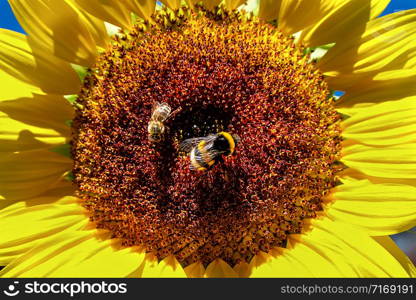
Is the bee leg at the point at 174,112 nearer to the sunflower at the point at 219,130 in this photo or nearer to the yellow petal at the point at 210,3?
the sunflower at the point at 219,130

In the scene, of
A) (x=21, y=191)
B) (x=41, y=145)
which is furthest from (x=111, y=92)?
(x=21, y=191)

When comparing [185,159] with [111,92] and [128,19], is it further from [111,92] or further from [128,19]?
[128,19]

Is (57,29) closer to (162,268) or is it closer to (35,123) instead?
(35,123)

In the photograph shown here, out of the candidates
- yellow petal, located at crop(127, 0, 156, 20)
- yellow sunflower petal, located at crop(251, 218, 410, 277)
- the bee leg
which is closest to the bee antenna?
the bee leg

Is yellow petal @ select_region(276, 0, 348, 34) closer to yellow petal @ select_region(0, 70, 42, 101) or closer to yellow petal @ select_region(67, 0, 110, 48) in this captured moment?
yellow petal @ select_region(67, 0, 110, 48)

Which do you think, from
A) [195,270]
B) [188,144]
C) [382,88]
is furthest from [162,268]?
[382,88]
